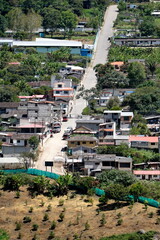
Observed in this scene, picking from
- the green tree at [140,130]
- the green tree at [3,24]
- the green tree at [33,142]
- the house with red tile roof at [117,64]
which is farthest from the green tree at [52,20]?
the green tree at [33,142]

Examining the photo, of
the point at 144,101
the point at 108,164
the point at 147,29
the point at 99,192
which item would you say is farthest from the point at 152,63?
the point at 99,192

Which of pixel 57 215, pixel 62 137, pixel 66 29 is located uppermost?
pixel 66 29

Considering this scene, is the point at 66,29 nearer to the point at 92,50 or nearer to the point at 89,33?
the point at 89,33

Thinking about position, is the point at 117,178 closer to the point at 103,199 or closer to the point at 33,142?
the point at 103,199

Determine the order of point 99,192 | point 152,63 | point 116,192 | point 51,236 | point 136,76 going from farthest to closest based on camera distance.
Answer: point 152,63 → point 136,76 → point 99,192 → point 116,192 → point 51,236

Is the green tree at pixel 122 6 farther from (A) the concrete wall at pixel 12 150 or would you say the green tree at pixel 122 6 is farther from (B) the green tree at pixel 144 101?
(A) the concrete wall at pixel 12 150

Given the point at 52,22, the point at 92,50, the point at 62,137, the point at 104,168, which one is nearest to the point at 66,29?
the point at 52,22

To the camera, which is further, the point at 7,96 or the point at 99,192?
the point at 7,96
